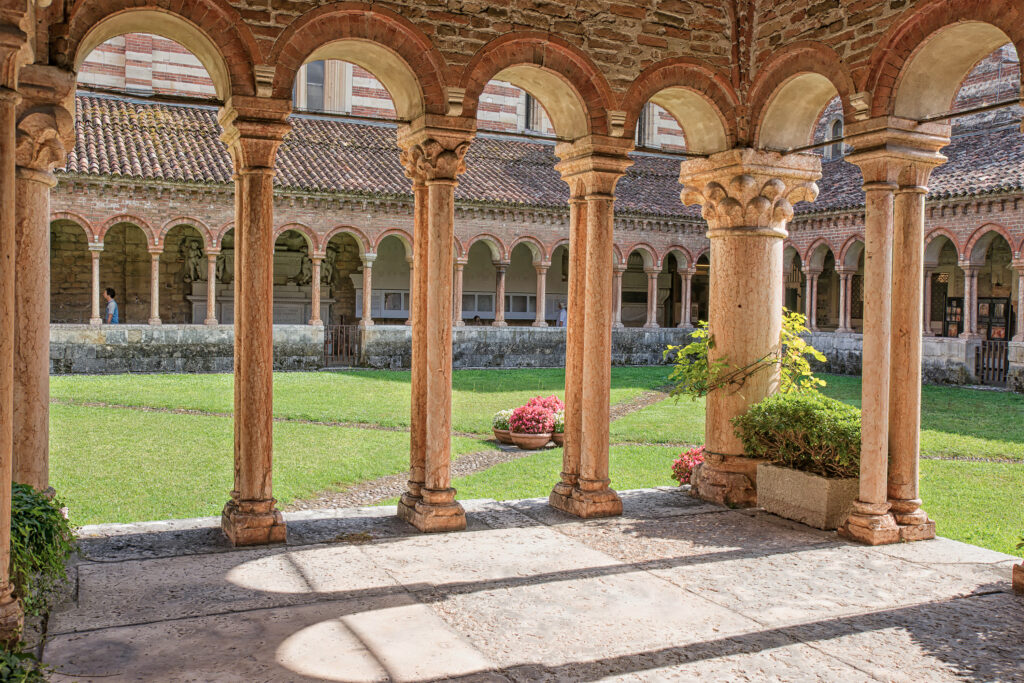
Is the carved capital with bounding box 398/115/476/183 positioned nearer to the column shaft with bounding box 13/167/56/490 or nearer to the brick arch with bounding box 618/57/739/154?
the brick arch with bounding box 618/57/739/154

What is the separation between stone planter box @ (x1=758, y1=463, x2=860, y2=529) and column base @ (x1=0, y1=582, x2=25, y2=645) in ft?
16.6

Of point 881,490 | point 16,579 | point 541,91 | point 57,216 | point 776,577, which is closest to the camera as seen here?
point 16,579

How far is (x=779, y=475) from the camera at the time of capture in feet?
22.2

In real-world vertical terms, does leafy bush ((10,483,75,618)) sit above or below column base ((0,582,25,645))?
above

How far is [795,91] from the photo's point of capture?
23.0 ft

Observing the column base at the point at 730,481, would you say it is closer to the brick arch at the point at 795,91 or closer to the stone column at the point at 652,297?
the brick arch at the point at 795,91

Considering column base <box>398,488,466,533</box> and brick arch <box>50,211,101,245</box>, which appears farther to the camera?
brick arch <box>50,211,101,245</box>

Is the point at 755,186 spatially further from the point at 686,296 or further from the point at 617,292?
the point at 686,296

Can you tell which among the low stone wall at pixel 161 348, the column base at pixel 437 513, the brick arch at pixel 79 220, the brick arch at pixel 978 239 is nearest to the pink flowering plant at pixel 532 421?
the column base at pixel 437 513

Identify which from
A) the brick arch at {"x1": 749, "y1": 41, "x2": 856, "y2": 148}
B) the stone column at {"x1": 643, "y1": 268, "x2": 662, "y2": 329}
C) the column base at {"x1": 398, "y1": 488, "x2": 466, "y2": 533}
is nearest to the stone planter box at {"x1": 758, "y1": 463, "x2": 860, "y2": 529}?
the column base at {"x1": 398, "y1": 488, "x2": 466, "y2": 533}

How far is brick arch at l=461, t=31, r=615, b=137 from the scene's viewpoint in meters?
6.30

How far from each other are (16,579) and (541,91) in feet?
16.1

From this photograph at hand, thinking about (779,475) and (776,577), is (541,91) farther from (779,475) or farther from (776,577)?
(776,577)

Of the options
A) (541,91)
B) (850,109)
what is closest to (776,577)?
(850,109)
